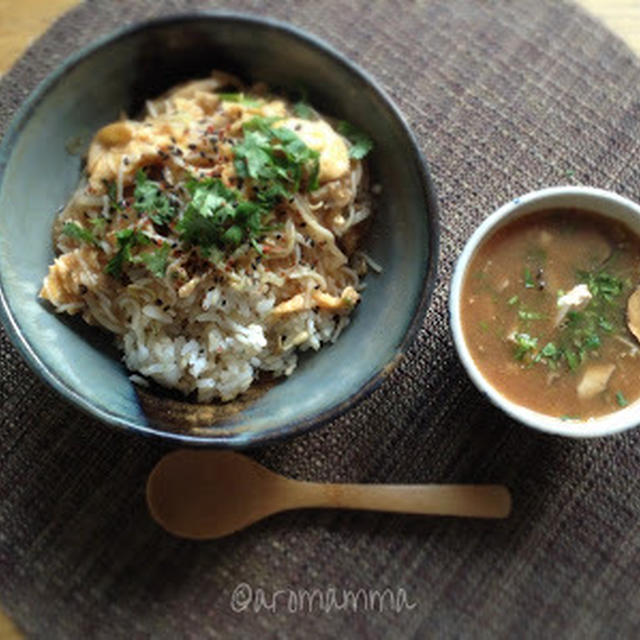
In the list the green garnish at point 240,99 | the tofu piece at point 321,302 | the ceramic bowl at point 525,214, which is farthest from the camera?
the green garnish at point 240,99

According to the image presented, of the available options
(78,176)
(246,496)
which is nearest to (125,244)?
(78,176)

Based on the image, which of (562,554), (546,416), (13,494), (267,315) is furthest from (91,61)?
(562,554)

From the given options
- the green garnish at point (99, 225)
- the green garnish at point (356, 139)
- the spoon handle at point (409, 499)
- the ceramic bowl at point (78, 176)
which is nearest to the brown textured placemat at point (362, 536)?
the spoon handle at point (409, 499)

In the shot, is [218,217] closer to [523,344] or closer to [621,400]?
[523,344]

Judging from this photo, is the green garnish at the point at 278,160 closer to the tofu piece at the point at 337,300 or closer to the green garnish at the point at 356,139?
the green garnish at the point at 356,139

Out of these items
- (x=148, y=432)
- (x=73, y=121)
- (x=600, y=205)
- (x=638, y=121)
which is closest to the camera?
(x=148, y=432)

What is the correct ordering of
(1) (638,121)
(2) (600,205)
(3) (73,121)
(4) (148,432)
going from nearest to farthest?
(4) (148,432)
(2) (600,205)
(3) (73,121)
(1) (638,121)

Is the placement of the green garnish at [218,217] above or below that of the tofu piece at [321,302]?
above

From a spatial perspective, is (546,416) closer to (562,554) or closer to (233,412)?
(562,554)
